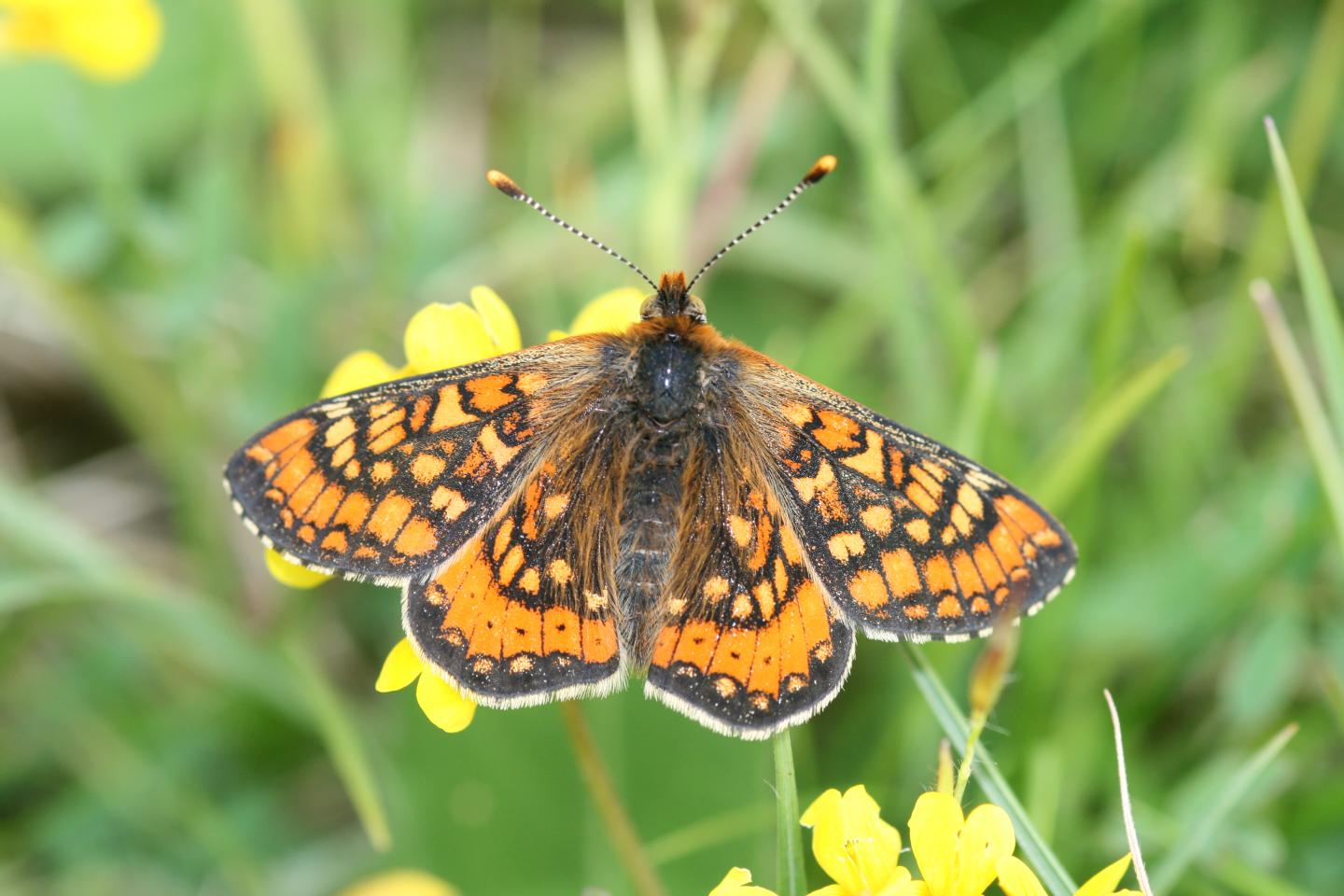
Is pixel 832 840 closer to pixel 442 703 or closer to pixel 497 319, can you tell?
pixel 442 703

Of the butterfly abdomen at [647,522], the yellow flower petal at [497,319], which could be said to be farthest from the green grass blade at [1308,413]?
the yellow flower petal at [497,319]

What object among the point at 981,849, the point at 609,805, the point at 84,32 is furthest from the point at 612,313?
the point at 84,32

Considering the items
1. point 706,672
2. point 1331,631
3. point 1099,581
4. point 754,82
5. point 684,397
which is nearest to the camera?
point 706,672

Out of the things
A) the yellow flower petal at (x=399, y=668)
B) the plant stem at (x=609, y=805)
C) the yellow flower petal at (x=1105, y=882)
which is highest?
the yellow flower petal at (x=399, y=668)

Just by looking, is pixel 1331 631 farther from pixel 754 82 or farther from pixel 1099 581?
pixel 754 82

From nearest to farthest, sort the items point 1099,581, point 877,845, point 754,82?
1. point 877,845
2. point 1099,581
3. point 754,82

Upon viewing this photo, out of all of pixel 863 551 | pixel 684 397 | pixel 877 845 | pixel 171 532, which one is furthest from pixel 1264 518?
pixel 171 532

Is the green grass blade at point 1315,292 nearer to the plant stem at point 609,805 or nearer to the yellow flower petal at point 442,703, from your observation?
the plant stem at point 609,805
